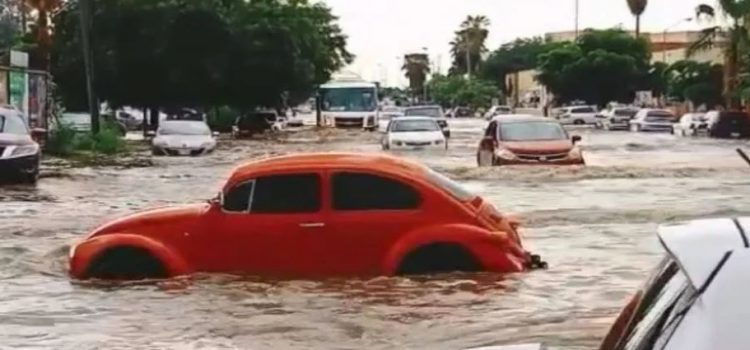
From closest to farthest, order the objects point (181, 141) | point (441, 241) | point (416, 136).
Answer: point (441, 241) < point (416, 136) < point (181, 141)

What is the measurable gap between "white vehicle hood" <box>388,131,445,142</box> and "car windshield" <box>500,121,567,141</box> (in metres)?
14.5

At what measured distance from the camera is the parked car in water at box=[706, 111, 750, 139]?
199 feet

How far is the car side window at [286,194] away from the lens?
13.2m

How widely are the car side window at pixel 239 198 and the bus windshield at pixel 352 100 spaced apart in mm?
64085

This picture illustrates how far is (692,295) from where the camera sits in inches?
120

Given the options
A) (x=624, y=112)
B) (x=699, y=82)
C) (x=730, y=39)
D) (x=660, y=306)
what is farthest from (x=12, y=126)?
(x=699, y=82)

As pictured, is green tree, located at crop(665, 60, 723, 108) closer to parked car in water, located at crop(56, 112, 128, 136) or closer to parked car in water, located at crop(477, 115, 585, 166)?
parked car in water, located at crop(56, 112, 128, 136)

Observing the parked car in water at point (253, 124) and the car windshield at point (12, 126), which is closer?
the car windshield at point (12, 126)

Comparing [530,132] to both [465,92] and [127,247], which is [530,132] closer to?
[127,247]

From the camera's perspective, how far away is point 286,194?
1319cm

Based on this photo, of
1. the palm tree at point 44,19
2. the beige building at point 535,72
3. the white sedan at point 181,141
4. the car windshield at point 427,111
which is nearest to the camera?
the white sedan at point 181,141

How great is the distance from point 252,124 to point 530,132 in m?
45.5

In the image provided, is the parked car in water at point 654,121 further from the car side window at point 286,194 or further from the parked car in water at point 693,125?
the car side window at point 286,194

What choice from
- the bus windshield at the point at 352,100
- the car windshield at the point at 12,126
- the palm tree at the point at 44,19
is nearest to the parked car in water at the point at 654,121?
the bus windshield at the point at 352,100
